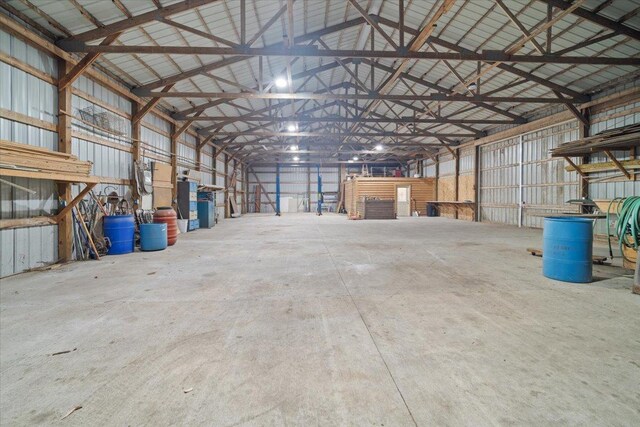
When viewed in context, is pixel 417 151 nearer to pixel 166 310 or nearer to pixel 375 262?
pixel 375 262

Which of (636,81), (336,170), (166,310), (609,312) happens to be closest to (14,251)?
(166,310)

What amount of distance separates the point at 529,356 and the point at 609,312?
6.25 ft

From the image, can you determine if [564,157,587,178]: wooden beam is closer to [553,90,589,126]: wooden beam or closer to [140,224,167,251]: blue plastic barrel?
[553,90,589,126]: wooden beam

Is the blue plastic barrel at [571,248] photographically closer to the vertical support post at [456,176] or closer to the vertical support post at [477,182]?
the vertical support post at [477,182]

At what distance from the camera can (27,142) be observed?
5.51m

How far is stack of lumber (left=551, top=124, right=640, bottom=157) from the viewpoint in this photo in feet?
22.0

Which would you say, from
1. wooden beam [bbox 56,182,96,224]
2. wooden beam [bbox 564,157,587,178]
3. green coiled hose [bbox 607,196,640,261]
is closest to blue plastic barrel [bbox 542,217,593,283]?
green coiled hose [bbox 607,196,640,261]

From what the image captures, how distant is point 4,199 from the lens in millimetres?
5039

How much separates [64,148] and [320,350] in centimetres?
710

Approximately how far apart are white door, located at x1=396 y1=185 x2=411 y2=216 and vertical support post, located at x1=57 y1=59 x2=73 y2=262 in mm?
19350

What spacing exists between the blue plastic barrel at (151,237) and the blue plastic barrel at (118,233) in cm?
30

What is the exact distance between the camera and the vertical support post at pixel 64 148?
618 centimetres

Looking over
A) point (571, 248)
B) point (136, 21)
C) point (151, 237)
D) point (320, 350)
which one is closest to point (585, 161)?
point (571, 248)

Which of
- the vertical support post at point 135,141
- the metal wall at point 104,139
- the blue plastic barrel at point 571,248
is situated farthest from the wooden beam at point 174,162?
the blue plastic barrel at point 571,248
